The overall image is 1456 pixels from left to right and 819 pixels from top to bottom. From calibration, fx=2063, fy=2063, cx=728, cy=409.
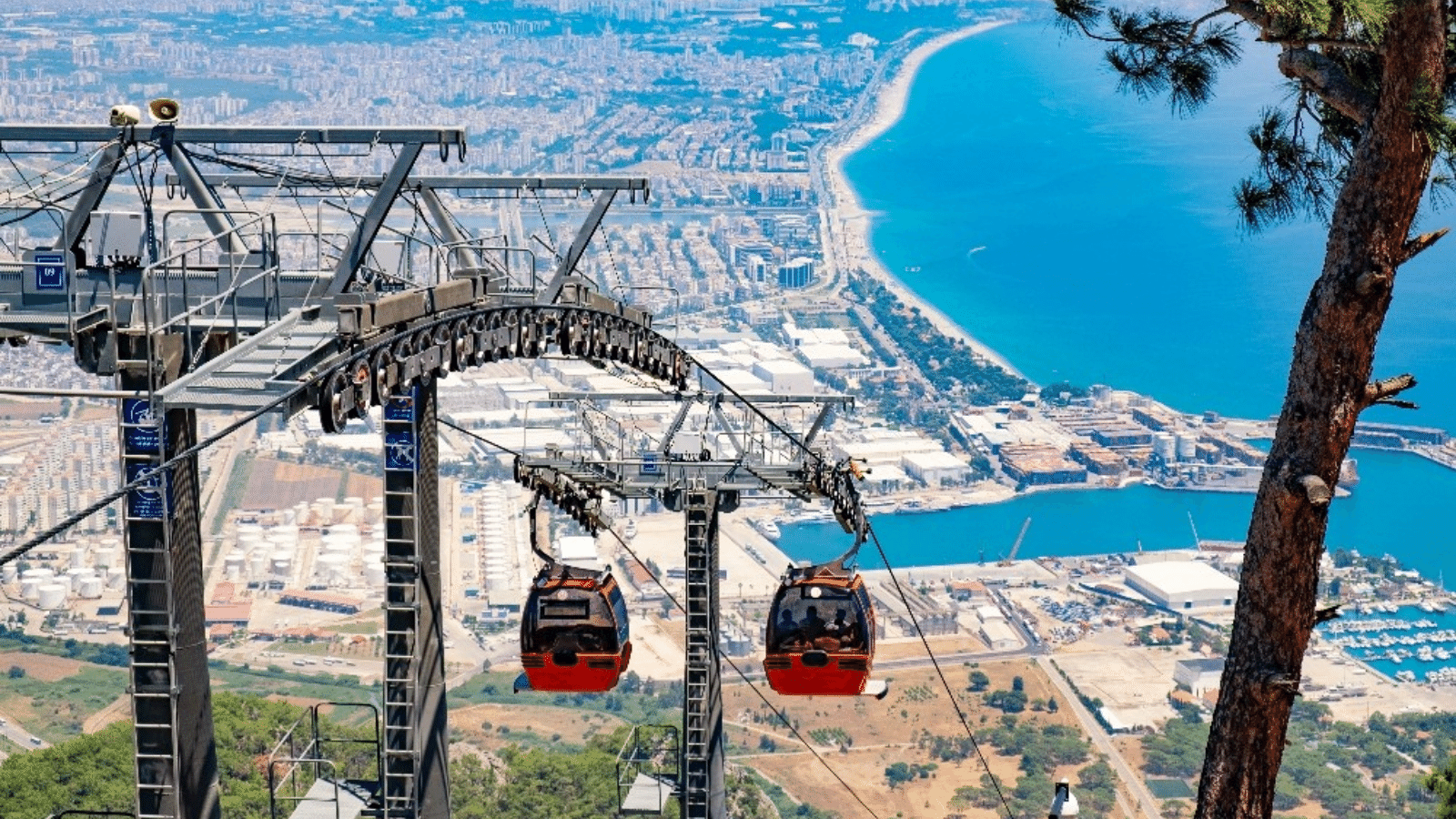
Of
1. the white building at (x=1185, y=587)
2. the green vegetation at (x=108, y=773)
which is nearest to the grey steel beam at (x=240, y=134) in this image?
the green vegetation at (x=108, y=773)

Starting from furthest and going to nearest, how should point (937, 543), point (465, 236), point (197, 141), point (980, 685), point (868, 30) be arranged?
point (868, 30) → point (937, 543) → point (980, 685) → point (465, 236) → point (197, 141)

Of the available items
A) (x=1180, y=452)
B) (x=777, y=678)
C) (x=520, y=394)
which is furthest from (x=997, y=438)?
(x=777, y=678)

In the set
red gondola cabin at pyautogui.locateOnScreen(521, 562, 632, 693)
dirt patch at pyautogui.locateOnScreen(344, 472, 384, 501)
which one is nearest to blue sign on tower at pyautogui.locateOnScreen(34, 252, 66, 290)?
red gondola cabin at pyautogui.locateOnScreen(521, 562, 632, 693)

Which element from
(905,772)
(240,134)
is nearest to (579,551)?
(905,772)

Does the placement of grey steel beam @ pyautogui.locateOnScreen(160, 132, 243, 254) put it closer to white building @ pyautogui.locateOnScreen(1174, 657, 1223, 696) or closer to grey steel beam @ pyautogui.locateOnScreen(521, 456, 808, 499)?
grey steel beam @ pyautogui.locateOnScreen(521, 456, 808, 499)

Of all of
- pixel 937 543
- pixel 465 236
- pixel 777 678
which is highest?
pixel 465 236

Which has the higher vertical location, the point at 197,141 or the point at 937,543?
the point at 197,141

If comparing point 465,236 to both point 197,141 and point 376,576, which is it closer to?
point 197,141
